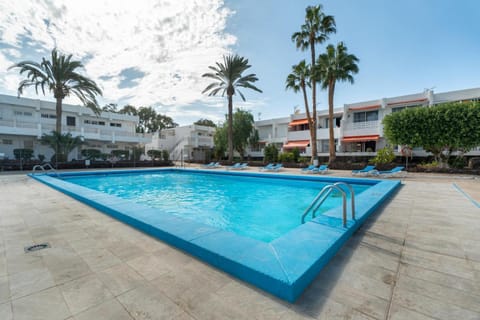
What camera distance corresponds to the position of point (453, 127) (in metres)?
15.9

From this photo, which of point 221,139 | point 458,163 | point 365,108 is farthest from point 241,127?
point 458,163

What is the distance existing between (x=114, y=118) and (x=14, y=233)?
1310 inches

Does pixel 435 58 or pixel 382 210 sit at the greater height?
pixel 435 58

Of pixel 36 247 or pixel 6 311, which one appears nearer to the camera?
pixel 6 311

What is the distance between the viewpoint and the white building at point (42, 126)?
919 inches

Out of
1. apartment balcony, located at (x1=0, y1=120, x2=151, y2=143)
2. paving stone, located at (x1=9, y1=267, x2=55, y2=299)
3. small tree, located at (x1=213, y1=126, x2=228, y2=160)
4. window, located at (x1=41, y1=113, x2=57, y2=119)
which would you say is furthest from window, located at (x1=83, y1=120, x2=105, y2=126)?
paving stone, located at (x1=9, y1=267, x2=55, y2=299)

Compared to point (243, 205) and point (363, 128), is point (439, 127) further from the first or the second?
point (243, 205)

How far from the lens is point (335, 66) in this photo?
1973cm

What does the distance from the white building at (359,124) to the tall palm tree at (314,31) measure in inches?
308

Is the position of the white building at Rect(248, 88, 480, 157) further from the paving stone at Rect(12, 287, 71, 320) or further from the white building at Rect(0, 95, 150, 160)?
the paving stone at Rect(12, 287, 71, 320)

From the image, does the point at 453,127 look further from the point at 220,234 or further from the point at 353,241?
the point at 220,234

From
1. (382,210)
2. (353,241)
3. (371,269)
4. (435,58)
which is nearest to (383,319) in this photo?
(371,269)

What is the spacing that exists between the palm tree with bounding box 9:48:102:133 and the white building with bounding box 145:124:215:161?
53.5 ft

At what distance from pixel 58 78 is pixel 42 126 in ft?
22.6
